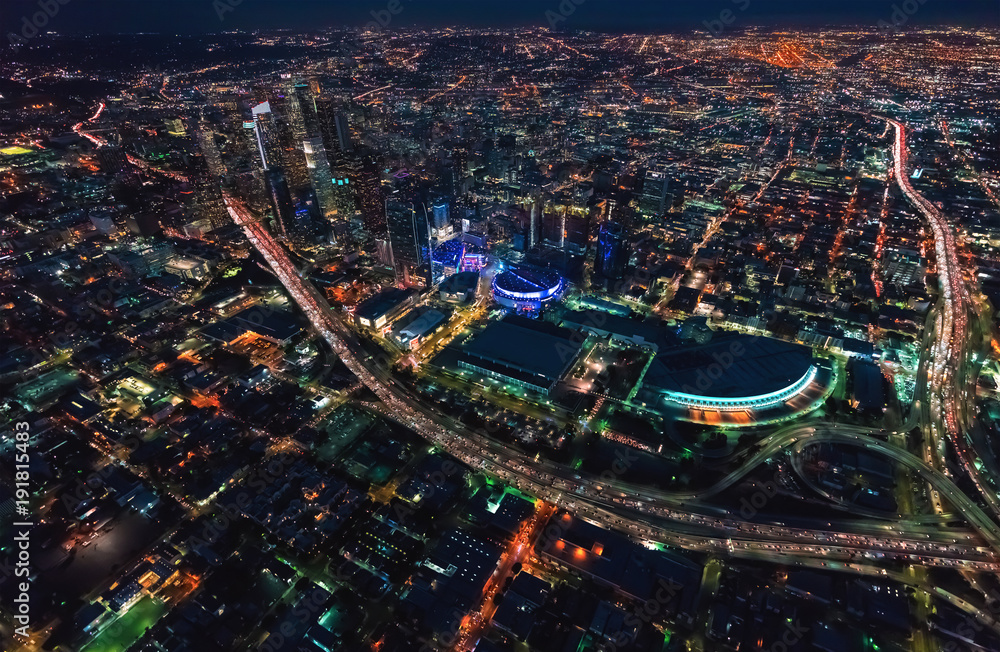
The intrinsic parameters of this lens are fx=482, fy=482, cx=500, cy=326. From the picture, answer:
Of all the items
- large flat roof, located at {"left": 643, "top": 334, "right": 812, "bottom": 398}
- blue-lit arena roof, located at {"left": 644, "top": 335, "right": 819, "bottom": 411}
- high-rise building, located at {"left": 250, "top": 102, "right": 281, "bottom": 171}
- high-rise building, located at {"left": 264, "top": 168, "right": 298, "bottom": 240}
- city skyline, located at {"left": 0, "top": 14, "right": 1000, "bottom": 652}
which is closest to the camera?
city skyline, located at {"left": 0, "top": 14, "right": 1000, "bottom": 652}

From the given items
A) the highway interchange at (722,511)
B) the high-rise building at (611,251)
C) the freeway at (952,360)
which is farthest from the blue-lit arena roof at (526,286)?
the freeway at (952,360)

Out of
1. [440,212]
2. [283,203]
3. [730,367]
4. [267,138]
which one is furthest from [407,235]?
[267,138]

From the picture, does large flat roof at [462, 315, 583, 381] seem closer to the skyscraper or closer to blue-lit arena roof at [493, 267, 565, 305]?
blue-lit arena roof at [493, 267, 565, 305]

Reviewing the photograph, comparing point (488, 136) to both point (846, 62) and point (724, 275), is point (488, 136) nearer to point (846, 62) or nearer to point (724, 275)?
point (724, 275)

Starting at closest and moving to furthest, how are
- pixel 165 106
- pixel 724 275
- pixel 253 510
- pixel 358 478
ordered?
pixel 253 510 → pixel 358 478 → pixel 724 275 → pixel 165 106

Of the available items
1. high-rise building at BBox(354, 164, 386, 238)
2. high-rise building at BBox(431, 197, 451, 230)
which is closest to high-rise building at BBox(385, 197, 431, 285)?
high-rise building at BBox(431, 197, 451, 230)

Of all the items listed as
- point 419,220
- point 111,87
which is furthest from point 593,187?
point 111,87

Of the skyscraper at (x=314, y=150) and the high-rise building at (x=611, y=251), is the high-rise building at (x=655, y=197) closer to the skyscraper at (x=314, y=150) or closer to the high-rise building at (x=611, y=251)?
the high-rise building at (x=611, y=251)
